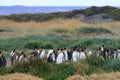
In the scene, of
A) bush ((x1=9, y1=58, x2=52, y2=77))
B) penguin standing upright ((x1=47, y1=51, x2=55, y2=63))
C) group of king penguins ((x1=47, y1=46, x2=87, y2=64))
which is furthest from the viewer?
group of king penguins ((x1=47, y1=46, x2=87, y2=64))

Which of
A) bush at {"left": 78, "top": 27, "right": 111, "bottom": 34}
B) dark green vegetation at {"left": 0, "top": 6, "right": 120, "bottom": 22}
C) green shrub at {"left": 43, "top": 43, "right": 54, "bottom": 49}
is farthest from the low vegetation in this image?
dark green vegetation at {"left": 0, "top": 6, "right": 120, "bottom": 22}

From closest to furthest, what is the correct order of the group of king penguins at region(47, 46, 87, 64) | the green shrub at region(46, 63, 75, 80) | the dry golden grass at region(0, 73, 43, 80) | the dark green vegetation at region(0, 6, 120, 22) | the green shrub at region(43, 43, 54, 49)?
1. the dry golden grass at region(0, 73, 43, 80)
2. the green shrub at region(46, 63, 75, 80)
3. the group of king penguins at region(47, 46, 87, 64)
4. the green shrub at region(43, 43, 54, 49)
5. the dark green vegetation at region(0, 6, 120, 22)

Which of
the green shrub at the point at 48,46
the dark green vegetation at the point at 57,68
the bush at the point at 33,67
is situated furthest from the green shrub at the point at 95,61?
the green shrub at the point at 48,46

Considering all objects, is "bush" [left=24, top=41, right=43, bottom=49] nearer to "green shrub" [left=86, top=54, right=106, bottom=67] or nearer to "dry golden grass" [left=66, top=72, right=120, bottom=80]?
"green shrub" [left=86, top=54, right=106, bottom=67]

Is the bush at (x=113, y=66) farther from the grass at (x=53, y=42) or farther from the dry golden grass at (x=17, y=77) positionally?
the dry golden grass at (x=17, y=77)

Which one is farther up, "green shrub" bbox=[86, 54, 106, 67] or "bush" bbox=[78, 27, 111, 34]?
"green shrub" bbox=[86, 54, 106, 67]

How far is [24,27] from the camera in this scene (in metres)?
26.4

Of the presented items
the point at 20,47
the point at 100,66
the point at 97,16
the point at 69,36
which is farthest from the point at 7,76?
the point at 97,16

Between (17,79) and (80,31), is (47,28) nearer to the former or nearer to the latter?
(80,31)

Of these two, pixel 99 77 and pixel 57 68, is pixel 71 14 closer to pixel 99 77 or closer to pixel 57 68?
pixel 57 68

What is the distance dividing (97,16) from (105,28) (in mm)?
13732

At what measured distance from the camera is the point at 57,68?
12.5 metres

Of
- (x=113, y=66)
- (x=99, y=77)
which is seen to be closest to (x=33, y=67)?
(x=99, y=77)

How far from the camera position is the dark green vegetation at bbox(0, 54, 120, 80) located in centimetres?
1193
